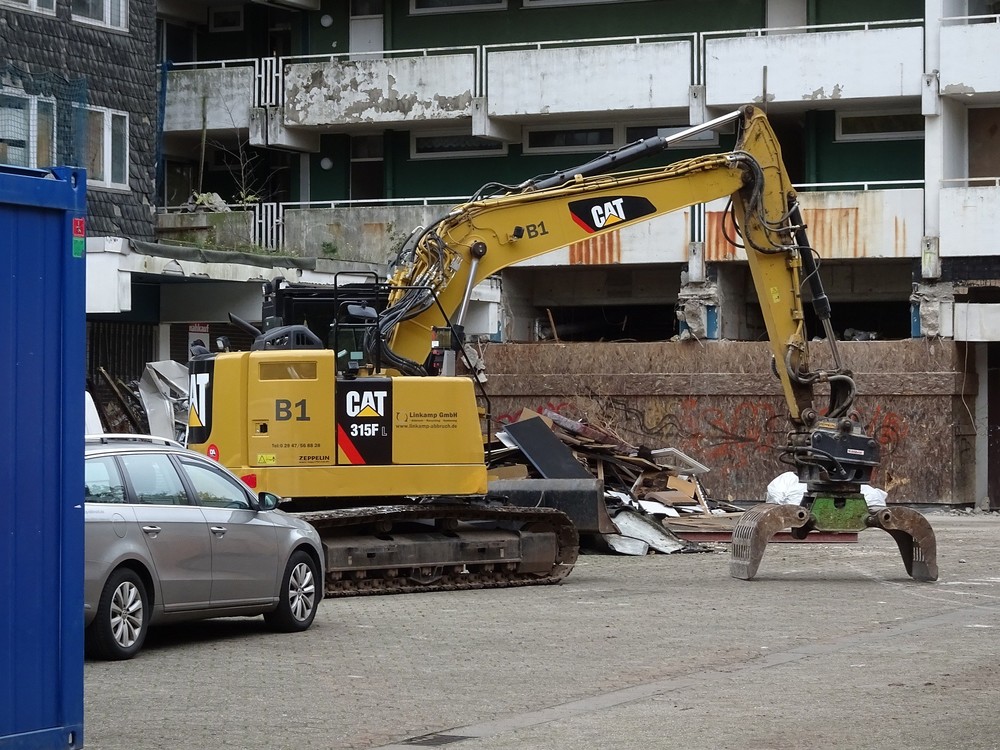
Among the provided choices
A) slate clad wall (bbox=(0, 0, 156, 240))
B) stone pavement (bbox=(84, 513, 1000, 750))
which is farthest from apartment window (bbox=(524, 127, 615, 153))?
stone pavement (bbox=(84, 513, 1000, 750))

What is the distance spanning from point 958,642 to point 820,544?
10.9 meters

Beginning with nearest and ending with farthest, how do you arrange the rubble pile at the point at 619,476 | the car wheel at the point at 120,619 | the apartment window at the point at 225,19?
1. the car wheel at the point at 120,619
2. the rubble pile at the point at 619,476
3. the apartment window at the point at 225,19

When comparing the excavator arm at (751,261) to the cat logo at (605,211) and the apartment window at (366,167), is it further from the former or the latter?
the apartment window at (366,167)

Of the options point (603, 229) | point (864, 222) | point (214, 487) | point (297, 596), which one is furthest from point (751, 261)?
point (864, 222)

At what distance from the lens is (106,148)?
3033 cm

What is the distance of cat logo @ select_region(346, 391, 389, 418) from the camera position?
699 inches

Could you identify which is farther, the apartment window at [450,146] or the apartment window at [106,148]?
the apartment window at [450,146]

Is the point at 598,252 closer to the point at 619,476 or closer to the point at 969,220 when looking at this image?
the point at 969,220

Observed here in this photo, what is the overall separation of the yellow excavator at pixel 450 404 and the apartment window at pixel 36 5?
12381 millimetres

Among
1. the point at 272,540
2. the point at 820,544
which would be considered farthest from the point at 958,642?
the point at 820,544

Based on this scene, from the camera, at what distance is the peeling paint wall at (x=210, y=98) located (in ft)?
126

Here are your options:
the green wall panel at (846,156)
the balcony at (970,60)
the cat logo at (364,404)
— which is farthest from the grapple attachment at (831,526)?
the green wall panel at (846,156)

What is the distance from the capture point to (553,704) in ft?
34.8

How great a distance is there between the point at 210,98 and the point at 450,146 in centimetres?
563
